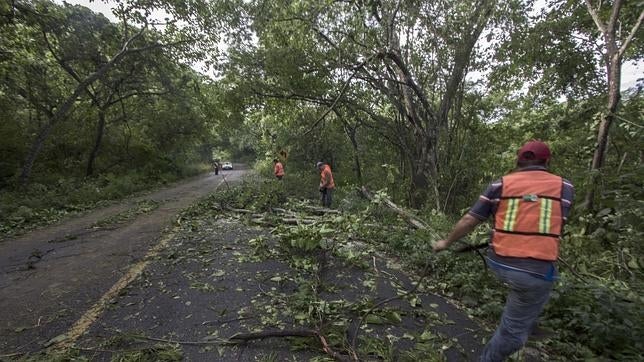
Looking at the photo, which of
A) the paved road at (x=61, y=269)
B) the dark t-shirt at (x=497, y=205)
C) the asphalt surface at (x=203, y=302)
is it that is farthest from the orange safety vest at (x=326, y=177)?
the dark t-shirt at (x=497, y=205)

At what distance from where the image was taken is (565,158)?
26.5 feet

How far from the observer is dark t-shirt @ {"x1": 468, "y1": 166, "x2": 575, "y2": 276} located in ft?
8.07

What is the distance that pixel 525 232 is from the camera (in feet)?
8.11

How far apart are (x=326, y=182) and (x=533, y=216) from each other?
902 centimetres

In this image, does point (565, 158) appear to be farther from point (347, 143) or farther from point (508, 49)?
point (347, 143)

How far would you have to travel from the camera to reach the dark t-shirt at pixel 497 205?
2461 mm

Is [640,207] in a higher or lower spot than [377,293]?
higher

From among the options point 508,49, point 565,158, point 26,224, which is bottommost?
point 26,224

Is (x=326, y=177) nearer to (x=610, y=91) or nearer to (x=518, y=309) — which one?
(x=610, y=91)

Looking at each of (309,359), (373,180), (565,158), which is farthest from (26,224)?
(565,158)

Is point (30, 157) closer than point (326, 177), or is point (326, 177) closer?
point (326, 177)

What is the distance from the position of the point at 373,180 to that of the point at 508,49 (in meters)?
7.60

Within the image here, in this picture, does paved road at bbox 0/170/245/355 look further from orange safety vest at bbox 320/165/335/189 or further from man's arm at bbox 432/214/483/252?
orange safety vest at bbox 320/165/335/189

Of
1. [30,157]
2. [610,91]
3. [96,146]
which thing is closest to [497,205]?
[610,91]
